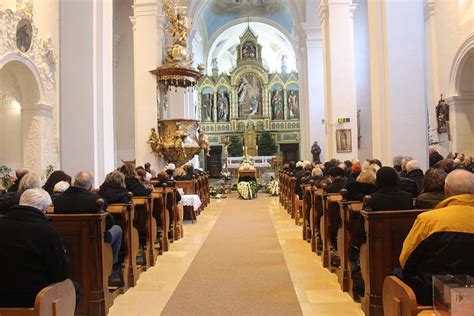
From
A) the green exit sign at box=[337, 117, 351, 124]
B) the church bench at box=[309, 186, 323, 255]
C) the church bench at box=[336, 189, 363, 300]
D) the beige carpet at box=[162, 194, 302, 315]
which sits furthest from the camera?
the green exit sign at box=[337, 117, 351, 124]

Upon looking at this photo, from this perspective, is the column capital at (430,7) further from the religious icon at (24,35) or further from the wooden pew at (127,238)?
the wooden pew at (127,238)

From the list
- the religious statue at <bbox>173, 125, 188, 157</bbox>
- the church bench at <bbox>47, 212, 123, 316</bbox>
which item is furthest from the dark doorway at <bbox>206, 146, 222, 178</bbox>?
the church bench at <bbox>47, 212, 123, 316</bbox>

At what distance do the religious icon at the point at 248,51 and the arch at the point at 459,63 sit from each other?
20.1 m

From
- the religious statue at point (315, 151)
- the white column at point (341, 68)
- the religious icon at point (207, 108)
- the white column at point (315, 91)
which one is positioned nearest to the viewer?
the white column at point (341, 68)

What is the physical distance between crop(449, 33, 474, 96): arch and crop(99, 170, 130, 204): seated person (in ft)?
30.7

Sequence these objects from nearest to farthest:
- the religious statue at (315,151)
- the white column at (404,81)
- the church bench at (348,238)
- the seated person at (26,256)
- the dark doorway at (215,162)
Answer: the seated person at (26,256) → the church bench at (348,238) → the white column at (404,81) → the religious statue at (315,151) → the dark doorway at (215,162)

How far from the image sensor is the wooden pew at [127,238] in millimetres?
5508

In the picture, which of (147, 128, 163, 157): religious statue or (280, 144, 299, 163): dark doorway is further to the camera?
(280, 144, 299, 163): dark doorway

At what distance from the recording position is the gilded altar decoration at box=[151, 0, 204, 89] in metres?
14.9

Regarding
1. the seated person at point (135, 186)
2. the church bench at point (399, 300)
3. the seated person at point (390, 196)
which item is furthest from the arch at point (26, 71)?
the church bench at point (399, 300)

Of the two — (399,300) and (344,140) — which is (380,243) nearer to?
(399,300)

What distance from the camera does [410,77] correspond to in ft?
28.3

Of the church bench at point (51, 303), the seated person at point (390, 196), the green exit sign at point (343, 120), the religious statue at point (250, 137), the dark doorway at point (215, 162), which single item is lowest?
the church bench at point (51, 303)

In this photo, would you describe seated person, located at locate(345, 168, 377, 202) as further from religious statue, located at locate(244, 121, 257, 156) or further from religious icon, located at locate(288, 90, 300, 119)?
religious icon, located at locate(288, 90, 300, 119)
